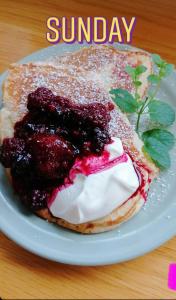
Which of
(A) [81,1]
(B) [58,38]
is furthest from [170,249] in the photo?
(A) [81,1]

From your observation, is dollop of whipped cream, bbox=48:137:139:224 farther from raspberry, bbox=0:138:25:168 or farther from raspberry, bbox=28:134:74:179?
raspberry, bbox=0:138:25:168

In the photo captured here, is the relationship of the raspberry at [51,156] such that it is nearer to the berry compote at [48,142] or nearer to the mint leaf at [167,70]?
the berry compote at [48,142]

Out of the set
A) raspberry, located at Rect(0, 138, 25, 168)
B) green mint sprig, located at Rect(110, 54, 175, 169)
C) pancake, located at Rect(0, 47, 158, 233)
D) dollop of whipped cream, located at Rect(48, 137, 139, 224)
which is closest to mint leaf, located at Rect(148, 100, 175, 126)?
green mint sprig, located at Rect(110, 54, 175, 169)

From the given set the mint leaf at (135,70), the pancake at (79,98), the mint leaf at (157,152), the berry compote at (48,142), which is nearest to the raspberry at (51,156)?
the berry compote at (48,142)

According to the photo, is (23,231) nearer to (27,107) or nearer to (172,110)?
(27,107)

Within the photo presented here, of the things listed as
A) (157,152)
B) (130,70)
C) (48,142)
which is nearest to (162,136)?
(157,152)
